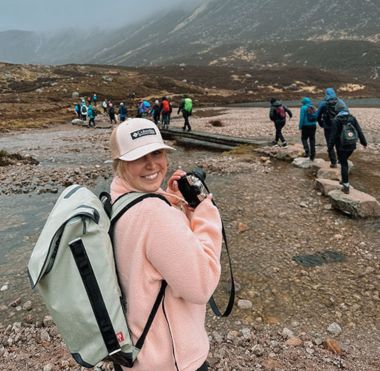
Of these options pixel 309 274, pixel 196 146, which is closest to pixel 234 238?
pixel 309 274

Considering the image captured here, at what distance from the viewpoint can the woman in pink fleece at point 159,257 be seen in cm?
195

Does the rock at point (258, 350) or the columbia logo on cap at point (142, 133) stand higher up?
the columbia logo on cap at point (142, 133)

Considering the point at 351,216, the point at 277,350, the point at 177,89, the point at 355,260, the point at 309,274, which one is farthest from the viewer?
the point at 177,89

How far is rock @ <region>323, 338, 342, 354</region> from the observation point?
475cm

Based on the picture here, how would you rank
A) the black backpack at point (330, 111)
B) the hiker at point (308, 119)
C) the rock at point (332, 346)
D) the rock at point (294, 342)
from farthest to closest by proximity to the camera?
the hiker at point (308, 119) → the black backpack at point (330, 111) → the rock at point (294, 342) → the rock at point (332, 346)

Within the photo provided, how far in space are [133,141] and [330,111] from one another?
12.1 meters

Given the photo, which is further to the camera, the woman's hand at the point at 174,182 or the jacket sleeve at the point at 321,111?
the jacket sleeve at the point at 321,111

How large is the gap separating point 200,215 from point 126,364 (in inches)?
40.7

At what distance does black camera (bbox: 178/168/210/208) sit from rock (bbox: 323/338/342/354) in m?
3.75

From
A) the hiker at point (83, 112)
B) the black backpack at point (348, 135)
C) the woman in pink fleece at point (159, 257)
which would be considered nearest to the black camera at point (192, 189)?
the woman in pink fleece at point (159, 257)

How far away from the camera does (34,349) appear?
5102 millimetres

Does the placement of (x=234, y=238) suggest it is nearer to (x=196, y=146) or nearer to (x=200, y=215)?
(x=200, y=215)

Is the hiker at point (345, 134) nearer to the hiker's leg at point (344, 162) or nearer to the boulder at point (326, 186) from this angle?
the hiker's leg at point (344, 162)

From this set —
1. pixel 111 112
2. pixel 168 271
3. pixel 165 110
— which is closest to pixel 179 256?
pixel 168 271
